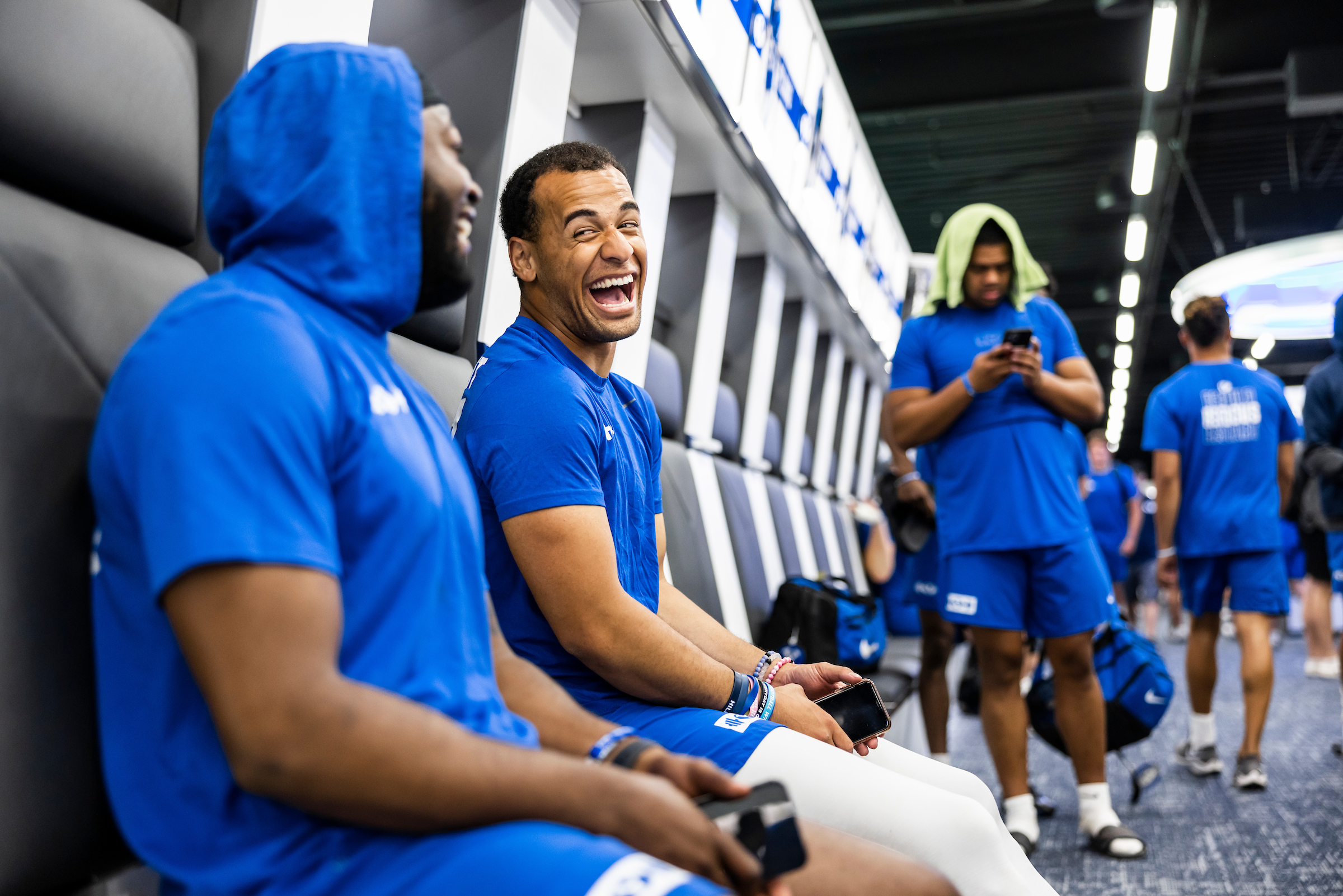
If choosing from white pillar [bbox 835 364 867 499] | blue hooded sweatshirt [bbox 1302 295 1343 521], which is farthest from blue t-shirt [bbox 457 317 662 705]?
white pillar [bbox 835 364 867 499]

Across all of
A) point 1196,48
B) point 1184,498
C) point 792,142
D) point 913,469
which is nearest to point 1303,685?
point 1184,498

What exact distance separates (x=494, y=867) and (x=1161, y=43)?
27.4 feet

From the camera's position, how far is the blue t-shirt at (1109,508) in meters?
8.38

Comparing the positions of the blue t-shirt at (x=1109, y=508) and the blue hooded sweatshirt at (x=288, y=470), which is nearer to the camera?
the blue hooded sweatshirt at (x=288, y=470)

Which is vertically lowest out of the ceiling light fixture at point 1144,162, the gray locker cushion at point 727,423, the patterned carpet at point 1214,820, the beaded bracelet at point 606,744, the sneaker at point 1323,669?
the patterned carpet at point 1214,820

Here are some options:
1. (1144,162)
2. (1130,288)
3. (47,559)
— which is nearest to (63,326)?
(47,559)

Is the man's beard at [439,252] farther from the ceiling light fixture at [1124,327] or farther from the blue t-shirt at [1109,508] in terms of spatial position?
the ceiling light fixture at [1124,327]

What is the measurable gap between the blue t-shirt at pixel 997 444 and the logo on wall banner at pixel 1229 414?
4.36 ft

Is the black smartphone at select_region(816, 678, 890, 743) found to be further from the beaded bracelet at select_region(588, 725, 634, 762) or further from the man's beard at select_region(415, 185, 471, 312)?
the man's beard at select_region(415, 185, 471, 312)

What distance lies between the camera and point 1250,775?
3680 millimetres

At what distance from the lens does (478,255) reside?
7.98 feet

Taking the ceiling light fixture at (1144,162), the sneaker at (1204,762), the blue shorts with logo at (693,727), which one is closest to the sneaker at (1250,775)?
the sneaker at (1204,762)

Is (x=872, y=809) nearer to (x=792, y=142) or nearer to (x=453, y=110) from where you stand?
(x=453, y=110)

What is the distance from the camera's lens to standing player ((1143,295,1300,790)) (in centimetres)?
391
